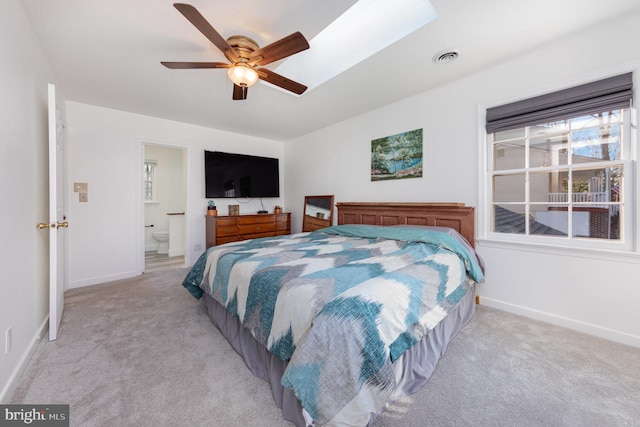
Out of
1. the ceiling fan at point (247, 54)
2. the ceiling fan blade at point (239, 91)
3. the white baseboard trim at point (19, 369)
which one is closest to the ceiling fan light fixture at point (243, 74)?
the ceiling fan at point (247, 54)

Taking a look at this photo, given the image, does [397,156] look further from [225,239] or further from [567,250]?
[225,239]

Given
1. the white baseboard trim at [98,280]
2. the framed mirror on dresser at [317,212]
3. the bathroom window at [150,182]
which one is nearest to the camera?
the white baseboard trim at [98,280]

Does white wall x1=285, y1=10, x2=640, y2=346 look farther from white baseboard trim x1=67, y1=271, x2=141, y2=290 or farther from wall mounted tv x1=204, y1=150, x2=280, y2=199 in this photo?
white baseboard trim x1=67, y1=271, x2=141, y2=290

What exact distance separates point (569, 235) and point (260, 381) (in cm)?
278

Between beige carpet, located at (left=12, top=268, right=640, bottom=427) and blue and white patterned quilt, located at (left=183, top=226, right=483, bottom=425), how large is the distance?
35 cm

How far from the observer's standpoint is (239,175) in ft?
15.0

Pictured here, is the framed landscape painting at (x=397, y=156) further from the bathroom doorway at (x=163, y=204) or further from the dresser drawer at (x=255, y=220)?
the bathroom doorway at (x=163, y=204)

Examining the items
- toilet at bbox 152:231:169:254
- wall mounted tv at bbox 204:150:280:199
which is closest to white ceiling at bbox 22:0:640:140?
wall mounted tv at bbox 204:150:280:199

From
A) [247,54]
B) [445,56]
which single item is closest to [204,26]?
[247,54]

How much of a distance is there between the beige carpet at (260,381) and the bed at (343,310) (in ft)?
0.42

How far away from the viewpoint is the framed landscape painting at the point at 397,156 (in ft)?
10.1

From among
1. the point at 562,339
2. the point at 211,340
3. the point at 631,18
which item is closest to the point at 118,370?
the point at 211,340

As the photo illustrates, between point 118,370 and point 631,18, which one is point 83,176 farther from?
point 631,18

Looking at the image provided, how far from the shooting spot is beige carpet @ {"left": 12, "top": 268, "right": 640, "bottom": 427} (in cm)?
126
